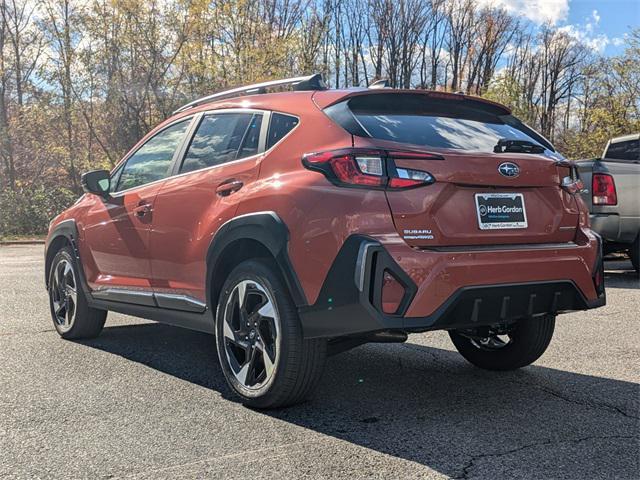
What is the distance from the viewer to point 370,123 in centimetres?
338

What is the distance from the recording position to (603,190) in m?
8.23

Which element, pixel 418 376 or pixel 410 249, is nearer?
pixel 410 249

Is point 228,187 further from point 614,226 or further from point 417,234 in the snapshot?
point 614,226

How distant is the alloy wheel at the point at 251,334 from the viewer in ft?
11.5

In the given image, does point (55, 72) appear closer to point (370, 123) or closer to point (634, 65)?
point (634, 65)

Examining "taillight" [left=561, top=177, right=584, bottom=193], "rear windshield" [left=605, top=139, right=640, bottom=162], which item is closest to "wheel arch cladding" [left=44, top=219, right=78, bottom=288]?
"taillight" [left=561, top=177, right=584, bottom=193]

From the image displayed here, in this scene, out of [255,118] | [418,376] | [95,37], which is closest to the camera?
[255,118]

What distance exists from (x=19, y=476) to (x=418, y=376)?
2.52 metres

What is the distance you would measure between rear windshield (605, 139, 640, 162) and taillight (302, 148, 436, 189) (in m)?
8.77

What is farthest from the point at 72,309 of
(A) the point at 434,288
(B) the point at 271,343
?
(A) the point at 434,288

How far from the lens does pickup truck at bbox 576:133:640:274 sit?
27.0 feet

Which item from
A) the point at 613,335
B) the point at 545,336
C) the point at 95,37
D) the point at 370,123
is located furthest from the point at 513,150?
the point at 95,37

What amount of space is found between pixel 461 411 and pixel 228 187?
185 cm

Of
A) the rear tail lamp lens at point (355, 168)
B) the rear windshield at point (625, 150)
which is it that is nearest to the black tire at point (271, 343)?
the rear tail lamp lens at point (355, 168)
